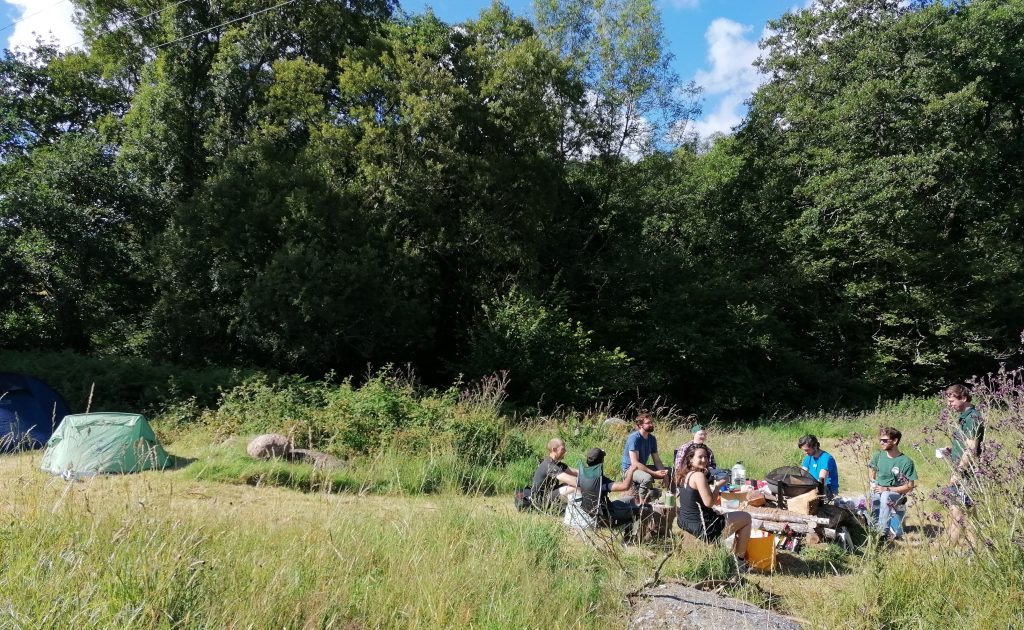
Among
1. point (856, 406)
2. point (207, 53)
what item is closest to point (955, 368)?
point (856, 406)

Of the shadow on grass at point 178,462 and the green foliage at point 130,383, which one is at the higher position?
the green foliage at point 130,383

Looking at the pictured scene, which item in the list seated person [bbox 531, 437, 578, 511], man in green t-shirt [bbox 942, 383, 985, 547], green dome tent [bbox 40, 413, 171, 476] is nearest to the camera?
man in green t-shirt [bbox 942, 383, 985, 547]

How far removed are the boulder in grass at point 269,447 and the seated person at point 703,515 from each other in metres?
4.85

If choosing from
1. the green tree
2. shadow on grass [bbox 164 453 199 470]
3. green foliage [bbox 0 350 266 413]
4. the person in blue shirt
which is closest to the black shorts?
the person in blue shirt

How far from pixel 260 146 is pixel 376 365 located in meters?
6.02

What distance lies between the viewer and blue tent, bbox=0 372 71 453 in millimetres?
9461

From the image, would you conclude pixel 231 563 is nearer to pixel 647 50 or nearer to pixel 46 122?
pixel 46 122

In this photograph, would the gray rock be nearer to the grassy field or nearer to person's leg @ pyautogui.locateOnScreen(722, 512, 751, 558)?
the grassy field

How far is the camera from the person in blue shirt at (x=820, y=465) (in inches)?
→ 297

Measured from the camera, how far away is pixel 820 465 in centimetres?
764

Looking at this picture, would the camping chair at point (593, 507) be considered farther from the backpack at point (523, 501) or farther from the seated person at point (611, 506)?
the backpack at point (523, 501)

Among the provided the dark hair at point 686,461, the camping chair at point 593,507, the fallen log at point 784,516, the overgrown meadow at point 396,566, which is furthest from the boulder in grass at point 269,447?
the fallen log at point 784,516

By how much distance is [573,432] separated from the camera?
1153 centimetres

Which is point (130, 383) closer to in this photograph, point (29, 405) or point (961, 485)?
point (29, 405)
